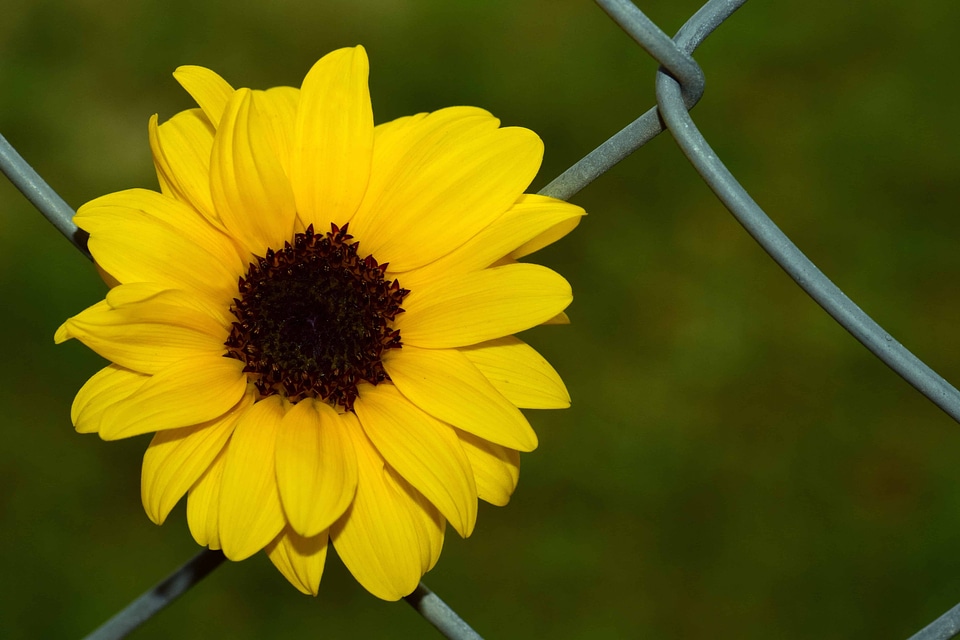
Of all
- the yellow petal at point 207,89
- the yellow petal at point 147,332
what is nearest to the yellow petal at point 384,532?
the yellow petal at point 147,332

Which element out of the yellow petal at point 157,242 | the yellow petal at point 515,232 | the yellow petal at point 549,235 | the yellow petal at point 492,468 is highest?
the yellow petal at point 157,242

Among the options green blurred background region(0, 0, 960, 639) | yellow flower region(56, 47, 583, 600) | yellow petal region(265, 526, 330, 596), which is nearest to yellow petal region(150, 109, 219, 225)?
yellow flower region(56, 47, 583, 600)

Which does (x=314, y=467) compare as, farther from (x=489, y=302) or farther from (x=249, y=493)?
(x=489, y=302)

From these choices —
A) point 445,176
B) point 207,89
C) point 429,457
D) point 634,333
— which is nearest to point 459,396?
point 429,457

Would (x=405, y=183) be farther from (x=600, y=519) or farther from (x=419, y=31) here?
(x=419, y=31)

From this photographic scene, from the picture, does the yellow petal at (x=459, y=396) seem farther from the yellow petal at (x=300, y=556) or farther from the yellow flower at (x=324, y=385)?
the yellow petal at (x=300, y=556)

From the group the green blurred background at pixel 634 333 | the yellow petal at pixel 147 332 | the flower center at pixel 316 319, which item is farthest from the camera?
the green blurred background at pixel 634 333
